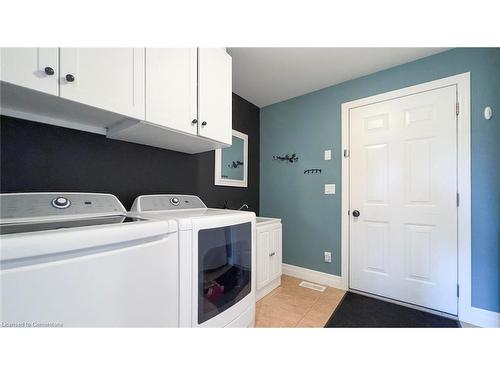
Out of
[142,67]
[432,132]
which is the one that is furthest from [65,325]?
[432,132]

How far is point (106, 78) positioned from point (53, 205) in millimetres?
670

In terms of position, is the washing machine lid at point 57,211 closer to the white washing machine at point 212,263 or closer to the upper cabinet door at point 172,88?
the white washing machine at point 212,263

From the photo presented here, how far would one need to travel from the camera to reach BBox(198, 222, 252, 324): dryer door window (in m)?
1.00

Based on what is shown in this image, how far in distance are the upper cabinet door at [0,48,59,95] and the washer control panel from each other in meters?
0.51

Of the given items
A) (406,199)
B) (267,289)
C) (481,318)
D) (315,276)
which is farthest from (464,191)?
(267,289)

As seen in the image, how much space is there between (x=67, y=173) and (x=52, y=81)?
1.79ft

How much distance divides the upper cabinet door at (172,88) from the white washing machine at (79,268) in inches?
25.4

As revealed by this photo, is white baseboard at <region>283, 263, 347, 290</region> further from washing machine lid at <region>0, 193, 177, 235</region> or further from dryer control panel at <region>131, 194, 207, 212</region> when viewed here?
washing machine lid at <region>0, 193, 177, 235</region>

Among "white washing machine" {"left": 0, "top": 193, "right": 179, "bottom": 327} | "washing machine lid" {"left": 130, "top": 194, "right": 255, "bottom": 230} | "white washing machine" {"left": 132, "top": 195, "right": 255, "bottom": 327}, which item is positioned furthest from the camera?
"washing machine lid" {"left": 130, "top": 194, "right": 255, "bottom": 230}

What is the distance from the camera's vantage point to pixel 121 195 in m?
1.29

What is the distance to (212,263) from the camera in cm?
107

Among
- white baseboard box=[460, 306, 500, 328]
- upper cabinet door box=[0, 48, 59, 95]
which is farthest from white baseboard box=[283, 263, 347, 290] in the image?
upper cabinet door box=[0, 48, 59, 95]

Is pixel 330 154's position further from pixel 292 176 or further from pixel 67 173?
pixel 67 173
